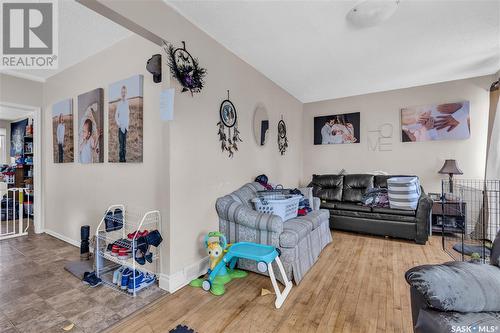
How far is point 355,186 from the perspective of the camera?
4008 millimetres

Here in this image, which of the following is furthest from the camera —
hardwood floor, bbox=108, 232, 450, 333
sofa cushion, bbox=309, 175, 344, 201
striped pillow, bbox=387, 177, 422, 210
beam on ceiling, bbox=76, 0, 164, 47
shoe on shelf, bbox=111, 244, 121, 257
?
sofa cushion, bbox=309, 175, 344, 201

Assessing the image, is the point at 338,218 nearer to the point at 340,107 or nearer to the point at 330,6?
the point at 340,107

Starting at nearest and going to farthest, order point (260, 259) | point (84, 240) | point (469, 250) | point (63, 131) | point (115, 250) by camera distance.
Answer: point (260, 259) < point (115, 250) < point (84, 240) < point (469, 250) < point (63, 131)

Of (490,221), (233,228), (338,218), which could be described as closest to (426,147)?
(490,221)

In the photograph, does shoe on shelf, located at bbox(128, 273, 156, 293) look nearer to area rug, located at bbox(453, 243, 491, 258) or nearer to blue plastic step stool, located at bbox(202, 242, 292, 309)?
blue plastic step stool, located at bbox(202, 242, 292, 309)

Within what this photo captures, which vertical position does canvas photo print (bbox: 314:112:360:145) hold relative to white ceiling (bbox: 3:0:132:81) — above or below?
below

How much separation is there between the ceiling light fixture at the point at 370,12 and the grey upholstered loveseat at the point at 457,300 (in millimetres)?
1937

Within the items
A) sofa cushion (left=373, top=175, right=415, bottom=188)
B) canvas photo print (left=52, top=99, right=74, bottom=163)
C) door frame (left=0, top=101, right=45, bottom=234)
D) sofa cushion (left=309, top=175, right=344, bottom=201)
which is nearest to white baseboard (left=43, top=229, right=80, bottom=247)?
door frame (left=0, top=101, right=45, bottom=234)

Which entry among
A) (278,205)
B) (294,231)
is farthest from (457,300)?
(278,205)

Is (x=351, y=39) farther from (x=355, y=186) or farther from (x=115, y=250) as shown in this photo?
(x=115, y=250)

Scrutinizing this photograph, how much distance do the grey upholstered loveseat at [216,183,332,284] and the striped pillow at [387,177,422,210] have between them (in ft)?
4.64

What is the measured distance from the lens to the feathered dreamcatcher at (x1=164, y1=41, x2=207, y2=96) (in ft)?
6.43

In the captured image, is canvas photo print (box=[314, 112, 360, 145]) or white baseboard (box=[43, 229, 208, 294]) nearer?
white baseboard (box=[43, 229, 208, 294])

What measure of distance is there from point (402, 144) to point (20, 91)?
19.9 ft
